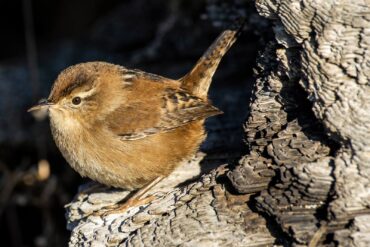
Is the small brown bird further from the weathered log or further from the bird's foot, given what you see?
the weathered log

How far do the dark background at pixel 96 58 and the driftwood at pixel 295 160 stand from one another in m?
1.00

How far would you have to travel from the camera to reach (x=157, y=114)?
4.61 meters

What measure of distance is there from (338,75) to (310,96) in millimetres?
221

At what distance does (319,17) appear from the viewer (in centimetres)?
353

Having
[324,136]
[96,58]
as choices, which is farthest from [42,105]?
[96,58]

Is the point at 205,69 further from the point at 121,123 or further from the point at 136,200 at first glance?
the point at 136,200

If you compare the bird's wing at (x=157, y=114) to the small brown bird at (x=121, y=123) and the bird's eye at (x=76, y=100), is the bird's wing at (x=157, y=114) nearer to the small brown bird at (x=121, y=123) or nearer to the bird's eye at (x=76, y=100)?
the small brown bird at (x=121, y=123)

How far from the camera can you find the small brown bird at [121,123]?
446 centimetres

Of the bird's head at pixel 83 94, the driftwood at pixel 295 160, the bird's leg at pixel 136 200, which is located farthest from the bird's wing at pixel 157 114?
the driftwood at pixel 295 160

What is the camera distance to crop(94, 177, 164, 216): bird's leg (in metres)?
4.57

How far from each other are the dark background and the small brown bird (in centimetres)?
46

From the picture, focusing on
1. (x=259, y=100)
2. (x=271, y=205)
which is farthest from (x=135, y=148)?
(x=271, y=205)

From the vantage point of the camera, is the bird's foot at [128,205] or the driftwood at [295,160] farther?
the bird's foot at [128,205]

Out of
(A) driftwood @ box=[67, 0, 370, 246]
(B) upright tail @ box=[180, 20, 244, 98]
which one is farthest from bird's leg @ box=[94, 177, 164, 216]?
(B) upright tail @ box=[180, 20, 244, 98]
